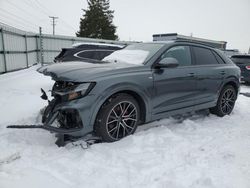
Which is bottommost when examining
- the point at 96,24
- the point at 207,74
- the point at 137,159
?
the point at 137,159

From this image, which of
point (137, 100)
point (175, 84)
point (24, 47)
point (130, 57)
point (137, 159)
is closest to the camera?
point (137, 159)

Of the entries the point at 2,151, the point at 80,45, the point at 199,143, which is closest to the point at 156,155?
the point at 199,143

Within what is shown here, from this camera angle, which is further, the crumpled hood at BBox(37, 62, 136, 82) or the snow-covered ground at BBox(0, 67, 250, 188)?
the crumpled hood at BBox(37, 62, 136, 82)

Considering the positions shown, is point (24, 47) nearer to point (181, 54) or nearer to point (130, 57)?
point (130, 57)

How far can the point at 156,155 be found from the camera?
3.27 metres

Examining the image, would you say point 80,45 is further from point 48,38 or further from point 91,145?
point 48,38

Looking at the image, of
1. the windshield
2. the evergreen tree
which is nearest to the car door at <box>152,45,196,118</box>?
the windshield

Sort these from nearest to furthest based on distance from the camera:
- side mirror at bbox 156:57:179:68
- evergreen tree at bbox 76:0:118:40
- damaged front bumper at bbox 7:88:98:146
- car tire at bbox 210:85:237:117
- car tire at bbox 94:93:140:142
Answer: damaged front bumper at bbox 7:88:98:146, car tire at bbox 94:93:140:142, side mirror at bbox 156:57:179:68, car tire at bbox 210:85:237:117, evergreen tree at bbox 76:0:118:40

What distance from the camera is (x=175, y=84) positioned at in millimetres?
4266

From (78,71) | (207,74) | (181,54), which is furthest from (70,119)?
(207,74)

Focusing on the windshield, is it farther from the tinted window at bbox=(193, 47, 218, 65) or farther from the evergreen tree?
the evergreen tree

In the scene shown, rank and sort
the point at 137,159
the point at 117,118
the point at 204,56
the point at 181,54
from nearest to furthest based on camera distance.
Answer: the point at 137,159 → the point at 117,118 → the point at 181,54 → the point at 204,56

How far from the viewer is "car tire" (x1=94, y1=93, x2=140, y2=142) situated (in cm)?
345

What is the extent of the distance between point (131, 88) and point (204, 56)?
2250 mm
